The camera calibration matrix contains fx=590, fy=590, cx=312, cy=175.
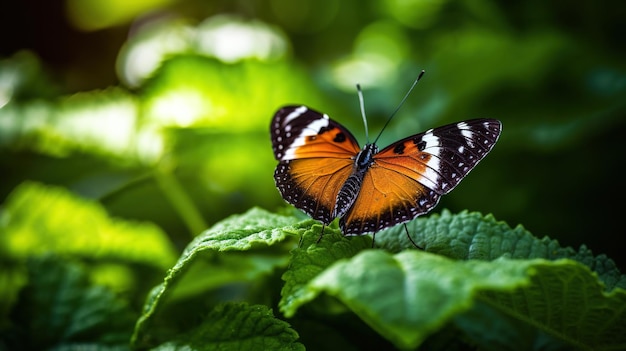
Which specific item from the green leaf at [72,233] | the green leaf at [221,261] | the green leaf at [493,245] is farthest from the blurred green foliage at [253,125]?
the green leaf at [493,245]

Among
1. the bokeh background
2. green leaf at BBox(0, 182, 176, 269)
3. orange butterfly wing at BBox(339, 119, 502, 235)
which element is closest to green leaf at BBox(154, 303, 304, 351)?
orange butterfly wing at BBox(339, 119, 502, 235)

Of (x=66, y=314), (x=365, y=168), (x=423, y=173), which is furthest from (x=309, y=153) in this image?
(x=66, y=314)

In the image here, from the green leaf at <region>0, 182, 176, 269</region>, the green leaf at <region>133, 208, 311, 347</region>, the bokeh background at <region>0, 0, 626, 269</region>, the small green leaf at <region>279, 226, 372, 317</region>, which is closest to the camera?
the small green leaf at <region>279, 226, 372, 317</region>

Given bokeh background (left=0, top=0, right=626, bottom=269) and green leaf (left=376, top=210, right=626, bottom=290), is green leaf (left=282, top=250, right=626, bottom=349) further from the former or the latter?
bokeh background (left=0, top=0, right=626, bottom=269)

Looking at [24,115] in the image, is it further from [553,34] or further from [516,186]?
[553,34]

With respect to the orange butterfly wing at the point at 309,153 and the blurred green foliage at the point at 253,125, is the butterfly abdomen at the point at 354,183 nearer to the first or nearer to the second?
the orange butterfly wing at the point at 309,153

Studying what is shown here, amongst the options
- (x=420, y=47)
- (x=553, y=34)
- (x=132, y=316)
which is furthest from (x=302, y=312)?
(x=420, y=47)
